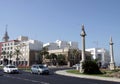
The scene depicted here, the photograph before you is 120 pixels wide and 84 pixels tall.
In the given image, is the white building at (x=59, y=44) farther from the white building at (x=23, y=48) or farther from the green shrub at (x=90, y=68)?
the green shrub at (x=90, y=68)

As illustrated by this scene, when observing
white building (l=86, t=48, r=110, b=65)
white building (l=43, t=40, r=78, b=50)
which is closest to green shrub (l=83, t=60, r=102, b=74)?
white building (l=43, t=40, r=78, b=50)

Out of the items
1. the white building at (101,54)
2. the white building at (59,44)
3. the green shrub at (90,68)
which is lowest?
the green shrub at (90,68)

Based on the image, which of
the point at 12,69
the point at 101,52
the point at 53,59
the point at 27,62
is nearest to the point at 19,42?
the point at 27,62

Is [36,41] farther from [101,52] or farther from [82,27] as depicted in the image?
[82,27]

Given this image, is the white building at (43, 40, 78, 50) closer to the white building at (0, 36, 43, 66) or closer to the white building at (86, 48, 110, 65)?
the white building at (0, 36, 43, 66)

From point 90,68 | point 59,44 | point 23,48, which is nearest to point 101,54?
point 59,44

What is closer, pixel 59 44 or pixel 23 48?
pixel 23 48

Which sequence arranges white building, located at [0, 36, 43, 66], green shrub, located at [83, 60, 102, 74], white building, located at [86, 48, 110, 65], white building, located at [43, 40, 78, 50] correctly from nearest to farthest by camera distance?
1. green shrub, located at [83, 60, 102, 74]
2. white building, located at [0, 36, 43, 66]
3. white building, located at [43, 40, 78, 50]
4. white building, located at [86, 48, 110, 65]

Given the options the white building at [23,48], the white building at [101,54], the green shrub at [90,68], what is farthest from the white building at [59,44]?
the green shrub at [90,68]

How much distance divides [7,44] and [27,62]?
2704 centimetres

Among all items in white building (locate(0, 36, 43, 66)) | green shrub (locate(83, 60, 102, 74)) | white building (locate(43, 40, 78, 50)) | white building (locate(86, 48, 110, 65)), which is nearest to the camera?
green shrub (locate(83, 60, 102, 74))

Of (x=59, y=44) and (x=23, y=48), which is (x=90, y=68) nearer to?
(x=23, y=48)

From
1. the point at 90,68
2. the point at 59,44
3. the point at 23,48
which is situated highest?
the point at 59,44

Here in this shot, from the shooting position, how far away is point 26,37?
550 feet
